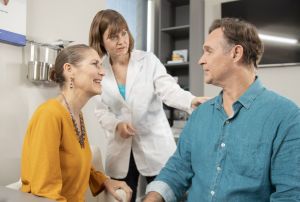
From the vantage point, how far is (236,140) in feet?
3.37

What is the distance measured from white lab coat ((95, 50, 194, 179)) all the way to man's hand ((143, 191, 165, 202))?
52 centimetres

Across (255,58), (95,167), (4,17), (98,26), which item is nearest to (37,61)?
(4,17)

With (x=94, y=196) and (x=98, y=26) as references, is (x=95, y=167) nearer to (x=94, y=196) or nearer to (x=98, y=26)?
(x=94, y=196)

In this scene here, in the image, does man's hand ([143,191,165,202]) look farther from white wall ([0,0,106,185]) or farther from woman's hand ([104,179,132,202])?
white wall ([0,0,106,185])

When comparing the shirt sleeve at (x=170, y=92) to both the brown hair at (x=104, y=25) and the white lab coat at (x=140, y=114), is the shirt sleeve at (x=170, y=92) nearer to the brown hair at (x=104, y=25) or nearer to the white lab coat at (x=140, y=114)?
the white lab coat at (x=140, y=114)

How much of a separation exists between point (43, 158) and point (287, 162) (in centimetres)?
82

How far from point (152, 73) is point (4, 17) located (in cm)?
87

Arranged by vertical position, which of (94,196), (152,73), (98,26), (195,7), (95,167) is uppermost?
(195,7)

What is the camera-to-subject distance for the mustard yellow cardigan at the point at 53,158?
1.05m

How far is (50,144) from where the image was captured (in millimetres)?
1084

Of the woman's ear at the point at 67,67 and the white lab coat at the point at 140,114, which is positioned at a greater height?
the woman's ear at the point at 67,67

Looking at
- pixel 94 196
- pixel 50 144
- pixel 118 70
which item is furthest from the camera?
pixel 118 70

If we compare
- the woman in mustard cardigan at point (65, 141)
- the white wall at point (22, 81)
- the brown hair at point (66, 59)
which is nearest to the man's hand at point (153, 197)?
the woman in mustard cardigan at point (65, 141)

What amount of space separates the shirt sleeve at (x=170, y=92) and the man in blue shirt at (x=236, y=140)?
0.24 meters
